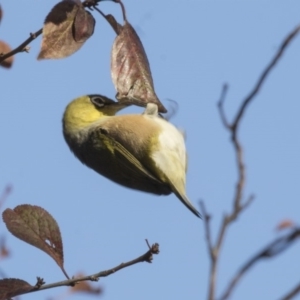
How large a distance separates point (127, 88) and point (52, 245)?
2.27 feet

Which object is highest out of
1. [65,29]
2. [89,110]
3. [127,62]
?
[65,29]

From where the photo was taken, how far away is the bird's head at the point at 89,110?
5.98 m

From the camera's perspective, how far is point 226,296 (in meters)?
1.93

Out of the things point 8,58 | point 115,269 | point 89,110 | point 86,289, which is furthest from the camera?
point 89,110

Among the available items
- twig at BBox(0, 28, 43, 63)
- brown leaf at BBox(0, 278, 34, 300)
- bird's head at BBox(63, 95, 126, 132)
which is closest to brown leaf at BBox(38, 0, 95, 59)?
twig at BBox(0, 28, 43, 63)

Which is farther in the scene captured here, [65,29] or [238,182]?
[65,29]

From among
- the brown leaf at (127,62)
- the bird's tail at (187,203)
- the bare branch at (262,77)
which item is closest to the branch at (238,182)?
the bare branch at (262,77)

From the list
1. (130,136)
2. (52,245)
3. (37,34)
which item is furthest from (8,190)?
(130,136)

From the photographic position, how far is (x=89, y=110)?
601 cm

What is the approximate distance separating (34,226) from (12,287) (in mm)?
278

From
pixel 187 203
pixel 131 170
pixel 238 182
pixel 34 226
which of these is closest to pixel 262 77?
pixel 238 182

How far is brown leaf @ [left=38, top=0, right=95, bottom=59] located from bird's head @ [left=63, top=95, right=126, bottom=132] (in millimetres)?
2438

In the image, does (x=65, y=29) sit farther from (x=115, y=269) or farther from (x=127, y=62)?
(x=115, y=269)

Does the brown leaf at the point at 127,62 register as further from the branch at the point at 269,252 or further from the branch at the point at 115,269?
the branch at the point at 269,252
